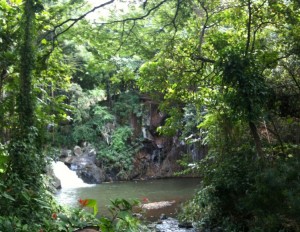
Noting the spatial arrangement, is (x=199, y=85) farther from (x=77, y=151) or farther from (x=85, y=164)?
(x=77, y=151)

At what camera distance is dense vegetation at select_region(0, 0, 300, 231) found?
211 inches

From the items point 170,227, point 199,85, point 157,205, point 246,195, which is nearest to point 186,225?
point 170,227

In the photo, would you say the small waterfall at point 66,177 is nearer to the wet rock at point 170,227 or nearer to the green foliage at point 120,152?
the green foliage at point 120,152

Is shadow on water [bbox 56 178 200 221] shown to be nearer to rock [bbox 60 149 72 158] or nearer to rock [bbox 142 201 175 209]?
rock [bbox 142 201 175 209]

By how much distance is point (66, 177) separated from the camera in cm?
1898

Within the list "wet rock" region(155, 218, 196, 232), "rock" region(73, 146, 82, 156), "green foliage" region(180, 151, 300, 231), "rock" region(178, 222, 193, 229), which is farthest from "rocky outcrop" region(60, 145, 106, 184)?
"rock" region(178, 222, 193, 229)

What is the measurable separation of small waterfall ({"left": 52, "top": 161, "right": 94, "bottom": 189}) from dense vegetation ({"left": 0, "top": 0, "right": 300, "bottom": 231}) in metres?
10.6

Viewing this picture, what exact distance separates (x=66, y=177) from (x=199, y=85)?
1222 centimetres

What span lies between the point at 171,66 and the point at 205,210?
335cm

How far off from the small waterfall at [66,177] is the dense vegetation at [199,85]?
10.6 meters

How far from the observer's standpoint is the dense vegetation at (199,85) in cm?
535

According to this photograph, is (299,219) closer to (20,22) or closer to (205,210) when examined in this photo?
(205,210)

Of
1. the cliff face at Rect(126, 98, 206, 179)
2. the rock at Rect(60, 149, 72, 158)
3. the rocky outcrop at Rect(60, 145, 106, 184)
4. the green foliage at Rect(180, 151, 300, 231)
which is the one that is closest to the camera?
the green foliage at Rect(180, 151, 300, 231)

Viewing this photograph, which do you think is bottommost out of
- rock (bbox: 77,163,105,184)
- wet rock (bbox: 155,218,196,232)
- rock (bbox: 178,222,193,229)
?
wet rock (bbox: 155,218,196,232)
